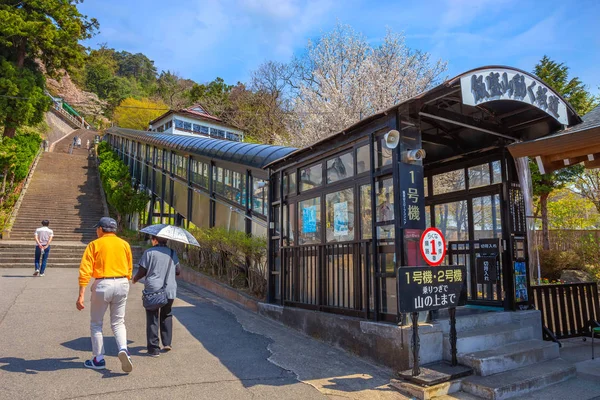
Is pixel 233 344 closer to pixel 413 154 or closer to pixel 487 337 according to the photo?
pixel 487 337

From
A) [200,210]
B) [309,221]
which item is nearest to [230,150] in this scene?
[200,210]

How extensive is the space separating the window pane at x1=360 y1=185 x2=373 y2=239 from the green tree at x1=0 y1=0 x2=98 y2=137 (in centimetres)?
2351

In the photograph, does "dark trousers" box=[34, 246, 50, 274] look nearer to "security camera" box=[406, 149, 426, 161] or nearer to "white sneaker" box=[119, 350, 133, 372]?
"white sneaker" box=[119, 350, 133, 372]

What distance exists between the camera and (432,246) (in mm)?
4723

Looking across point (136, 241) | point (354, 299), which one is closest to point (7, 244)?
point (136, 241)

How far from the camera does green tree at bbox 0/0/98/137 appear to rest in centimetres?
2183

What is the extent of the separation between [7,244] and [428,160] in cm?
1503

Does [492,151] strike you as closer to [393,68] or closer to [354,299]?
[354,299]

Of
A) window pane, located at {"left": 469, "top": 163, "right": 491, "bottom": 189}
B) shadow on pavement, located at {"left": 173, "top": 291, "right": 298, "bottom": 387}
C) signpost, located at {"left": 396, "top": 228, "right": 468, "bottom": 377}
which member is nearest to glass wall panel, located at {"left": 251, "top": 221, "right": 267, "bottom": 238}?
shadow on pavement, located at {"left": 173, "top": 291, "right": 298, "bottom": 387}

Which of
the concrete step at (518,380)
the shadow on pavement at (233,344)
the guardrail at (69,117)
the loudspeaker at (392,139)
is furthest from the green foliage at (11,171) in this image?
the guardrail at (69,117)

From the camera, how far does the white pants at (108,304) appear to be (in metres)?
4.56

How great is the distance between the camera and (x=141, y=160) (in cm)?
2398

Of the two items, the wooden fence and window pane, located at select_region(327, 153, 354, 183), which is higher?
window pane, located at select_region(327, 153, 354, 183)

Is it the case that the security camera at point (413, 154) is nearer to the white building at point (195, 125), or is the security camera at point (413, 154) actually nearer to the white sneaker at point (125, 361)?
the white sneaker at point (125, 361)
